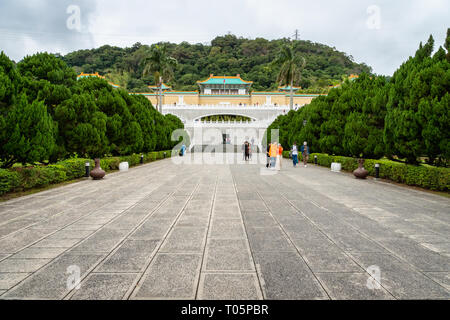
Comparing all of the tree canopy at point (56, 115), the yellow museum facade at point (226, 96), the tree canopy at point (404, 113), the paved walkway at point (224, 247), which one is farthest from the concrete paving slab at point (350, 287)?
the yellow museum facade at point (226, 96)

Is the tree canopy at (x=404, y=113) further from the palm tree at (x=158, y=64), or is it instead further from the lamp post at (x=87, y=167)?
the palm tree at (x=158, y=64)

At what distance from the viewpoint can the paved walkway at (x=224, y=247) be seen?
3.04 meters

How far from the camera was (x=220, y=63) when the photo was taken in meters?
85.5

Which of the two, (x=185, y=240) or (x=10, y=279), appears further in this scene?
(x=185, y=240)

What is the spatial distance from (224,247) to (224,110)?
46.5 metres

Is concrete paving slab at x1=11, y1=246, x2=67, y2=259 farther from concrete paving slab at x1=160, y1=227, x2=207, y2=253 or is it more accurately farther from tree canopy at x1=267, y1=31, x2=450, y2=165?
tree canopy at x1=267, y1=31, x2=450, y2=165

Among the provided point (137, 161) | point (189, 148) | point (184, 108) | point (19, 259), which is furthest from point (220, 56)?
point (19, 259)

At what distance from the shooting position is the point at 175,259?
12.4ft

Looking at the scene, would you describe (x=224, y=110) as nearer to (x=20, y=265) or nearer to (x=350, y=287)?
(x=20, y=265)

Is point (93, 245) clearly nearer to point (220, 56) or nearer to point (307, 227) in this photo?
point (307, 227)

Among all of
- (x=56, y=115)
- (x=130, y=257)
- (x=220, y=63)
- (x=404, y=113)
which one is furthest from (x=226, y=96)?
(x=130, y=257)

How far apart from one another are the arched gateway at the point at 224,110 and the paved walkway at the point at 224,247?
29766mm

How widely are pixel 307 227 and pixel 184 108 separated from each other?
4501 centimetres

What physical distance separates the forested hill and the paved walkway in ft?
207
